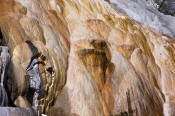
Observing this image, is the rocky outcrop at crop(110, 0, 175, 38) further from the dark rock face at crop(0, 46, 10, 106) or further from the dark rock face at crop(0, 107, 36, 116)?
the dark rock face at crop(0, 107, 36, 116)

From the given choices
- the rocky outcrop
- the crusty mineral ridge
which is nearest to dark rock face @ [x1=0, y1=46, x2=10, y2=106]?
the crusty mineral ridge

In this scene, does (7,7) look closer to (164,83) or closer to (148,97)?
(148,97)

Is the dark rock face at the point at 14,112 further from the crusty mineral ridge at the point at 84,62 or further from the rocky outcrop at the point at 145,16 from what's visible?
the rocky outcrop at the point at 145,16

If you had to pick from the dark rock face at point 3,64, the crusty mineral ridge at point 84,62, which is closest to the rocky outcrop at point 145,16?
the crusty mineral ridge at point 84,62

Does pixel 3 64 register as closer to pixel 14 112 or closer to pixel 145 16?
pixel 14 112

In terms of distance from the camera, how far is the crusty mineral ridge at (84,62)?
4879 millimetres

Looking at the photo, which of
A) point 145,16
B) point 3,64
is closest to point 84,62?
point 3,64

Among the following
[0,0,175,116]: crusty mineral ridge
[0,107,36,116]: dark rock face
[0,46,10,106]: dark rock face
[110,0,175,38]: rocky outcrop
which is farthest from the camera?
[110,0,175,38]: rocky outcrop

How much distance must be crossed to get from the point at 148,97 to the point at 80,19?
1896mm

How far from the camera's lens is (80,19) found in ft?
22.5

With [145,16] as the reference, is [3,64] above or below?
below

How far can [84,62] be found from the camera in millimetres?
5629

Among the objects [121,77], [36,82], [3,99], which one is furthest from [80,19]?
[3,99]

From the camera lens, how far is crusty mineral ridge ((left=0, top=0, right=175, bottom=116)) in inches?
192
